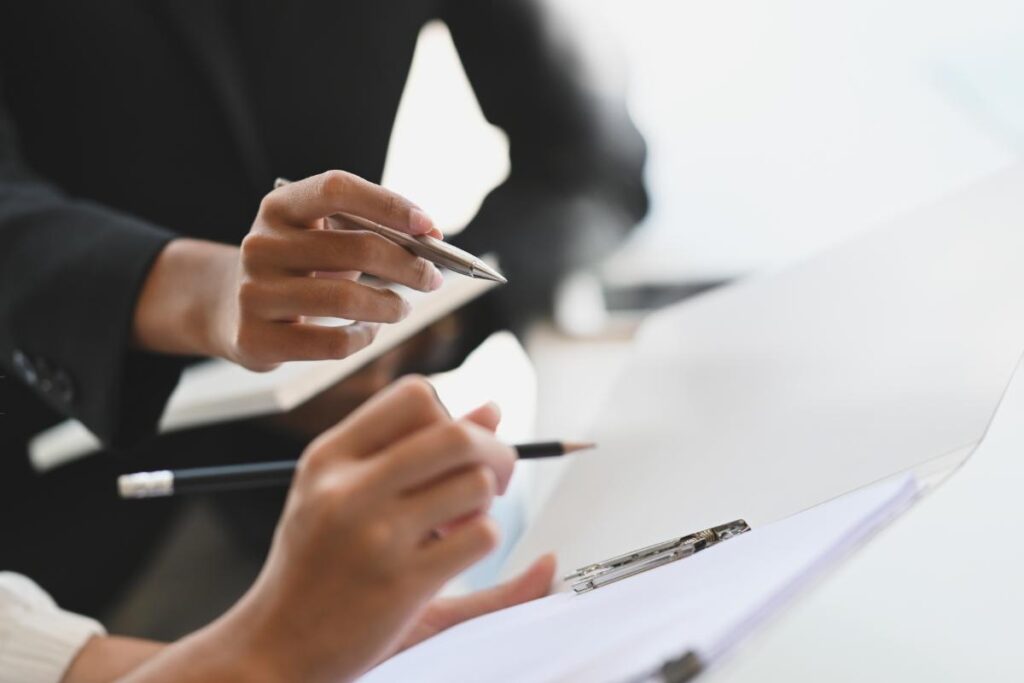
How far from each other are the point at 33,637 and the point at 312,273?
0.47 ft

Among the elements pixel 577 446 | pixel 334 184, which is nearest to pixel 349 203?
pixel 334 184

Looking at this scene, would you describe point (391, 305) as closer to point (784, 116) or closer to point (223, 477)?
point (223, 477)

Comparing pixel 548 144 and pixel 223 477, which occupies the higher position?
pixel 548 144

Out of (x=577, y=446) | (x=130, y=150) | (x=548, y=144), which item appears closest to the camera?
(x=577, y=446)

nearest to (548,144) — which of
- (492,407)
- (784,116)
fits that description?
(784,116)

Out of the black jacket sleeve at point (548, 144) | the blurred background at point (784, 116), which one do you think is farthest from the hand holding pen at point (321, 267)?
the blurred background at point (784, 116)

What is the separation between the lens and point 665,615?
0.15m

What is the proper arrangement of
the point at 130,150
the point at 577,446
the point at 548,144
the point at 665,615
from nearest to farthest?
the point at 665,615
the point at 577,446
the point at 130,150
the point at 548,144

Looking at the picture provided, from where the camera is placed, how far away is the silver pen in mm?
166

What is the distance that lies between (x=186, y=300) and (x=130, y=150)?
0.14 meters

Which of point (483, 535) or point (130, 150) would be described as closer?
point (483, 535)

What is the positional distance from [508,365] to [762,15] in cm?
47

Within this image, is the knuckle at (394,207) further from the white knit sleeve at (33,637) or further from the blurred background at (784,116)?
the blurred background at (784,116)

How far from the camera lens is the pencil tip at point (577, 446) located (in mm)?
243
